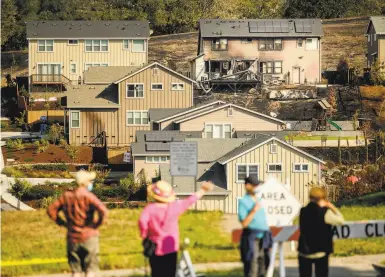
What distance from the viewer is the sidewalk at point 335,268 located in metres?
17.9

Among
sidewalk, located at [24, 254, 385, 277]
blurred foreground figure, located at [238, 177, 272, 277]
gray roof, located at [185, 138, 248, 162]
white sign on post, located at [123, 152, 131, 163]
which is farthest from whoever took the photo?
white sign on post, located at [123, 152, 131, 163]

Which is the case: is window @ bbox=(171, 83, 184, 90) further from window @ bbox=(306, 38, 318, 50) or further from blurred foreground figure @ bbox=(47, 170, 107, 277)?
blurred foreground figure @ bbox=(47, 170, 107, 277)

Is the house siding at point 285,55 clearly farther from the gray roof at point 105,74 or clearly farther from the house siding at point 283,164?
the house siding at point 283,164

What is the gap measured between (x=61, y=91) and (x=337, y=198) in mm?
44006

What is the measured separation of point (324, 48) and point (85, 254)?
84.3m

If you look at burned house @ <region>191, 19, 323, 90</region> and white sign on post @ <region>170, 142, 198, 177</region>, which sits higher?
burned house @ <region>191, 19, 323, 90</region>

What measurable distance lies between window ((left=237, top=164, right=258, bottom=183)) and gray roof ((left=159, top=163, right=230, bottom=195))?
0.72m

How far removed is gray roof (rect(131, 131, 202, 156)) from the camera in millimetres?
58469

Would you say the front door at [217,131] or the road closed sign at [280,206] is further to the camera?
the front door at [217,131]

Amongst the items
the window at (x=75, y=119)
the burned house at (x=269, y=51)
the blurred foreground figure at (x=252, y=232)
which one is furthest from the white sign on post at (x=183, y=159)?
the burned house at (x=269, y=51)

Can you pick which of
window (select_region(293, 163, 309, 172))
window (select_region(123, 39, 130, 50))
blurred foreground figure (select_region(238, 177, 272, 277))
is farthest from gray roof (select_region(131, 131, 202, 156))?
blurred foreground figure (select_region(238, 177, 272, 277))

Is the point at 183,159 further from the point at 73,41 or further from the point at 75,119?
the point at 73,41

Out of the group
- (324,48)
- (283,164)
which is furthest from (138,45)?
(283,164)

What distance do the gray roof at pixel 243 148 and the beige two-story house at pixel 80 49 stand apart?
94.7 feet
